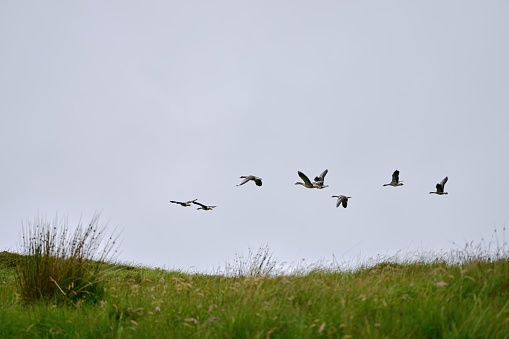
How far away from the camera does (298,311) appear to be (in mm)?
5676

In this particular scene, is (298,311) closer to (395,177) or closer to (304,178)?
(304,178)

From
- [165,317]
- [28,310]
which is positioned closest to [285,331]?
[165,317]

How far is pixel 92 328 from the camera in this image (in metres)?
6.12

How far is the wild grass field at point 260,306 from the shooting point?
518cm

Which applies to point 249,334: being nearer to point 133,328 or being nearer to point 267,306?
point 267,306

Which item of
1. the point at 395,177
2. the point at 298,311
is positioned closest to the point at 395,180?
the point at 395,177

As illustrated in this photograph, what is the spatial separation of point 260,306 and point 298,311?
1.37 ft

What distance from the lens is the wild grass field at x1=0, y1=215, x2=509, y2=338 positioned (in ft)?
17.0

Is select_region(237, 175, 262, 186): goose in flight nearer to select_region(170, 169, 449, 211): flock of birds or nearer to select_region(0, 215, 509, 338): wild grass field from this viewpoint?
select_region(170, 169, 449, 211): flock of birds

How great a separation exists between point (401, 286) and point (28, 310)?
4802 millimetres

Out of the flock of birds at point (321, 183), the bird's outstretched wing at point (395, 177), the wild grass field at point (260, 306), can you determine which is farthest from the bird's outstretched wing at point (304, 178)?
the wild grass field at point (260, 306)

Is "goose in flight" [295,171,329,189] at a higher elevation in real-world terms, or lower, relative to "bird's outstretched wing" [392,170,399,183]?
lower

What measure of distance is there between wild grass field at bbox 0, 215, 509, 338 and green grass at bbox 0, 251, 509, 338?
0.04 feet

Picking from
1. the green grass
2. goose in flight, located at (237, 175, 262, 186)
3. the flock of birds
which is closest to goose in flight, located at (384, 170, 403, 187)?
the flock of birds
